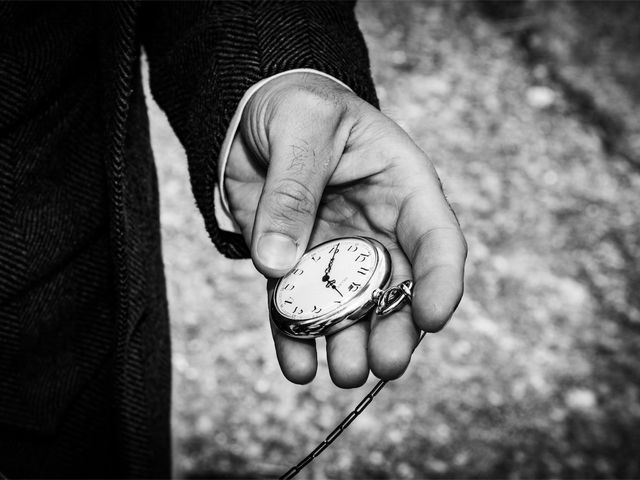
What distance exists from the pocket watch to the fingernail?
121 mm

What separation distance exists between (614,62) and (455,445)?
4.26 m

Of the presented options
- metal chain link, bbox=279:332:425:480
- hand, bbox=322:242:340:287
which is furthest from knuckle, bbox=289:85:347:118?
metal chain link, bbox=279:332:425:480

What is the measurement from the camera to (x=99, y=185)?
62.5 inches

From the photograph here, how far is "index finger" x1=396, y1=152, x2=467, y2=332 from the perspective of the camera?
1223 millimetres

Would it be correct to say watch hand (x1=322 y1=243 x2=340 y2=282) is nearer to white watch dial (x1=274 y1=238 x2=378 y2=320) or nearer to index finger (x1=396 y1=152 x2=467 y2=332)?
white watch dial (x1=274 y1=238 x2=378 y2=320)

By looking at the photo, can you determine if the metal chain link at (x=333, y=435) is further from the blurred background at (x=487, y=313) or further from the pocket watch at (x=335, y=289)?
the blurred background at (x=487, y=313)

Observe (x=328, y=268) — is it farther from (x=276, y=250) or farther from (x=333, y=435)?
(x=333, y=435)

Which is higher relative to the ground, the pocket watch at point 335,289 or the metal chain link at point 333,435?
the pocket watch at point 335,289

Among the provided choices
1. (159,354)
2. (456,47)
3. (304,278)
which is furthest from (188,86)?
(456,47)

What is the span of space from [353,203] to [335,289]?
0.79 ft

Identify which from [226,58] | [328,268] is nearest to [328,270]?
[328,268]

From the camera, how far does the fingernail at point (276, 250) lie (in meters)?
1.42

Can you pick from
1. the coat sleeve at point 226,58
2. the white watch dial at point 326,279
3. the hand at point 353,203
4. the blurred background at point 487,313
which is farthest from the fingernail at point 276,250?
the blurred background at point 487,313

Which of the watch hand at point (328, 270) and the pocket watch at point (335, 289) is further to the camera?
the watch hand at point (328, 270)
